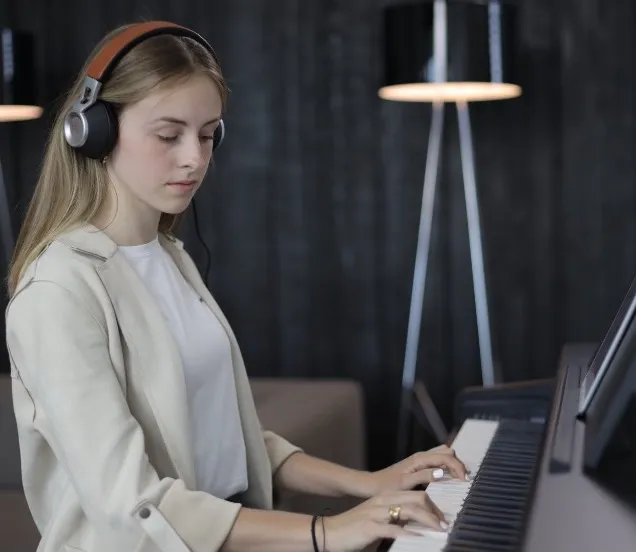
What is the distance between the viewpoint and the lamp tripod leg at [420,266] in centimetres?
421

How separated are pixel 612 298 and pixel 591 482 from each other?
323 cm

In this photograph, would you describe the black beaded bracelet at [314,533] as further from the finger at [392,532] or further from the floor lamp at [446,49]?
the floor lamp at [446,49]

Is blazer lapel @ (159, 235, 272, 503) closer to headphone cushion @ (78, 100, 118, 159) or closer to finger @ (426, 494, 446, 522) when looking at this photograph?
headphone cushion @ (78, 100, 118, 159)

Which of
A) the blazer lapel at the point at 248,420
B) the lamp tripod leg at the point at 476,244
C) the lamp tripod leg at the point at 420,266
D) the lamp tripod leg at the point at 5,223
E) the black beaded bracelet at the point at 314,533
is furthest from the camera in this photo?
the lamp tripod leg at the point at 5,223

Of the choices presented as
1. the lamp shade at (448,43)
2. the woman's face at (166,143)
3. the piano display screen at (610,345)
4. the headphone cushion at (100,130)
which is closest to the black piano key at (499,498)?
the piano display screen at (610,345)

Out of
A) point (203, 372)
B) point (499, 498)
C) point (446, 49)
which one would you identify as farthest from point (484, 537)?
point (446, 49)

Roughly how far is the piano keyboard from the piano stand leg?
2325 mm

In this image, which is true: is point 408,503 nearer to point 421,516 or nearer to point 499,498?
point 421,516

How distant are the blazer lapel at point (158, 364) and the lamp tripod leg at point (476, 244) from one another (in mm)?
2832

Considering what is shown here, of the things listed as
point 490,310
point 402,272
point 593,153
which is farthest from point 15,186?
point 593,153

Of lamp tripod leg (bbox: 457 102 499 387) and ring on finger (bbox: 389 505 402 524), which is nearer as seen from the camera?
ring on finger (bbox: 389 505 402 524)

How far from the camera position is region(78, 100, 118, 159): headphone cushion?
138cm

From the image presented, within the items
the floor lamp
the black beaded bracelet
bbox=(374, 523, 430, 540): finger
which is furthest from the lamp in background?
bbox=(374, 523, 430, 540): finger

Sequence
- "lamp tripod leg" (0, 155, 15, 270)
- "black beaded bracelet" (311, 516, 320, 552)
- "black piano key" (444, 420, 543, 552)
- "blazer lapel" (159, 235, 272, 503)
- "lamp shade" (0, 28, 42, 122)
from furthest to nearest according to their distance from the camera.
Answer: "lamp tripod leg" (0, 155, 15, 270), "lamp shade" (0, 28, 42, 122), "blazer lapel" (159, 235, 272, 503), "black beaded bracelet" (311, 516, 320, 552), "black piano key" (444, 420, 543, 552)
